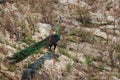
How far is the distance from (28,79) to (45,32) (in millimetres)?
1770

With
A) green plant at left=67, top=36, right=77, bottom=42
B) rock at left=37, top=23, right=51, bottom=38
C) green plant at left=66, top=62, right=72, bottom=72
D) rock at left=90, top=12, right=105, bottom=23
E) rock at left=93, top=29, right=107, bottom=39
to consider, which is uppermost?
rock at left=90, top=12, right=105, bottom=23

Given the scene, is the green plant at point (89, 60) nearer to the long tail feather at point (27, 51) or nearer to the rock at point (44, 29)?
the long tail feather at point (27, 51)

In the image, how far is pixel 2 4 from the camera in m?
10.5

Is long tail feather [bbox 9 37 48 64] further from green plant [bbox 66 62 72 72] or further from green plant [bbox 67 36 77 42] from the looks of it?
green plant [bbox 67 36 77 42]

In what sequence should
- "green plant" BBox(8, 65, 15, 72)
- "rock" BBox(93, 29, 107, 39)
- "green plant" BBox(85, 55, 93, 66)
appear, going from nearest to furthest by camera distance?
1. "green plant" BBox(8, 65, 15, 72)
2. "green plant" BBox(85, 55, 93, 66)
3. "rock" BBox(93, 29, 107, 39)

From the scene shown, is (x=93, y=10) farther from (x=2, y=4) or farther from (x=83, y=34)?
(x=2, y=4)

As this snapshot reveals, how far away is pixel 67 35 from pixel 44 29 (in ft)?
1.83

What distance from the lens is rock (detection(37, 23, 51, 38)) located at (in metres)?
9.71

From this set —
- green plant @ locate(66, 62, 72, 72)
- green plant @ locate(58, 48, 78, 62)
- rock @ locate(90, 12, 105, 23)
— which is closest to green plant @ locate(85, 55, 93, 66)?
green plant @ locate(58, 48, 78, 62)

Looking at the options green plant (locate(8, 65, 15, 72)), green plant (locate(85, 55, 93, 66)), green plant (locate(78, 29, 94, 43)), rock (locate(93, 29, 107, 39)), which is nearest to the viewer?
green plant (locate(8, 65, 15, 72))

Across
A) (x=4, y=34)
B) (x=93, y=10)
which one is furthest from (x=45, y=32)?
(x=93, y=10)

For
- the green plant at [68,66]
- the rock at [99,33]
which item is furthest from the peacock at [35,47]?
the rock at [99,33]

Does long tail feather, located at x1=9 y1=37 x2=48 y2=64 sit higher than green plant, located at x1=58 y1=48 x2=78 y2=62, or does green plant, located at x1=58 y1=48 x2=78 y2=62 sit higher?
long tail feather, located at x1=9 y1=37 x2=48 y2=64

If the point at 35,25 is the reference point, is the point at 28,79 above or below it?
below
